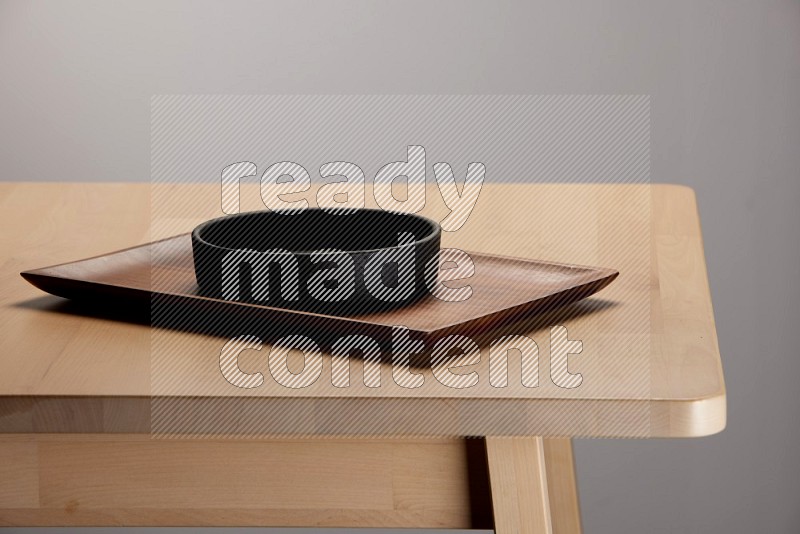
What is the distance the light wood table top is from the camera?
638mm

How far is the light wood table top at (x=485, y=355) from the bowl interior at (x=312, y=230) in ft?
0.38

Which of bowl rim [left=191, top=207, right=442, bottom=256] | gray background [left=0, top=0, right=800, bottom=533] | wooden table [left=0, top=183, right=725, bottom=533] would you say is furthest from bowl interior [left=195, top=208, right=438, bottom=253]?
gray background [left=0, top=0, right=800, bottom=533]

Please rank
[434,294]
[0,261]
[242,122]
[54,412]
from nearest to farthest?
[54,412]
[434,294]
[0,261]
[242,122]

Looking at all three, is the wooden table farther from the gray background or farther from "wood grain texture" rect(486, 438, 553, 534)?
the gray background

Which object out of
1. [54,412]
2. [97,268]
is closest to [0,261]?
[97,268]

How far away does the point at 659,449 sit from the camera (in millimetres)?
1741
